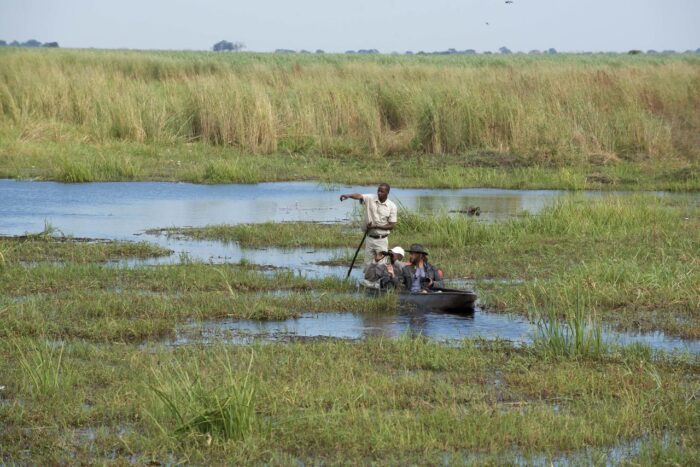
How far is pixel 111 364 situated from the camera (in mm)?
8914

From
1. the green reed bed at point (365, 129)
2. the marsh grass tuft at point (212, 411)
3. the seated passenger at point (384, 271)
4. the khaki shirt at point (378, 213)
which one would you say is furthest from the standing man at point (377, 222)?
the green reed bed at point (365, 129)

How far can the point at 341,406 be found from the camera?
25.5ft

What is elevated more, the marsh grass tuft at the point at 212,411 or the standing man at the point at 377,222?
the standing man at the point at 377,222

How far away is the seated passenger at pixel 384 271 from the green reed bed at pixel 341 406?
230 cm

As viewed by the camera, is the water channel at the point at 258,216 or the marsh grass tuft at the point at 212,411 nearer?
the marsh grass tuft at the point at 212,411

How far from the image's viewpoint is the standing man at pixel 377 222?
12484 mm

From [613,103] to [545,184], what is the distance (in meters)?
6.07

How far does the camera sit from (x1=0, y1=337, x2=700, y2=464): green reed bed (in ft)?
23.0

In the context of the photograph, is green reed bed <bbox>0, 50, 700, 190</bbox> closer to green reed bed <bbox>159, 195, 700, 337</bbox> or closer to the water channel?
the water channel

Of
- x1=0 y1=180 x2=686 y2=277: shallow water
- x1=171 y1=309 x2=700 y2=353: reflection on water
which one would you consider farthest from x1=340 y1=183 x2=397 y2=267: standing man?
x1=0 y1=180 x2=686 y2=277: shallow water

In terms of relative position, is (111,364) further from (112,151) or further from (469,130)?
(469,130)

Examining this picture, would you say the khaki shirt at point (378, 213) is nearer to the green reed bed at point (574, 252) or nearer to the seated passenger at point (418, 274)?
the seated passenger at point (418, 274)

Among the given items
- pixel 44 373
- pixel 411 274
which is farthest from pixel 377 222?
pixel 44 373

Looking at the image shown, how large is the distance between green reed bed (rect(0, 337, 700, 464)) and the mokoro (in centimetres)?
165
